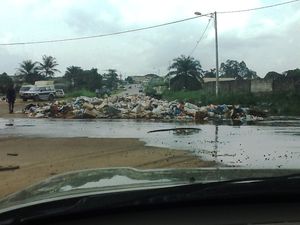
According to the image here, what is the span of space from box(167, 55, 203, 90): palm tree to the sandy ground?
63.7 meters

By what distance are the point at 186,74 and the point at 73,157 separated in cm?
6989

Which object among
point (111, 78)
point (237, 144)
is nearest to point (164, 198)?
point (237, 144)

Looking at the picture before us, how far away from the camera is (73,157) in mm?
14047

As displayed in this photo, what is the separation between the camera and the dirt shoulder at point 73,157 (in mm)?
11462

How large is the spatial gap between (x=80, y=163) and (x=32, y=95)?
1820 inches

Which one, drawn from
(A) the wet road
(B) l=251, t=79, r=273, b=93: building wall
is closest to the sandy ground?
(A) the wet road

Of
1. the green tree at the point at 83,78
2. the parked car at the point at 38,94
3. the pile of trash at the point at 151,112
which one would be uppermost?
the green tree at the point at 83,78

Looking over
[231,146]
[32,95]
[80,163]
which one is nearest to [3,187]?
[80,163]

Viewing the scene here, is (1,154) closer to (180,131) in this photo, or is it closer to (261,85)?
(180,131)

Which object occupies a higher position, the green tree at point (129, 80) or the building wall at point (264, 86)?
the green tree at point (129, 80)

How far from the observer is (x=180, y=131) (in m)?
22.0

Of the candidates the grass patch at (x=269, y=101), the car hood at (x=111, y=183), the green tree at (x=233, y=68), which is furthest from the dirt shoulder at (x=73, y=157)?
the green tree at (x=233, y=68)

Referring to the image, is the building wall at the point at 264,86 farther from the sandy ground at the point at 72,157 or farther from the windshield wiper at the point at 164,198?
the windshield wiper at the point at 164,198

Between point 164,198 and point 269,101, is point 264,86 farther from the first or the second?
point 164,198
